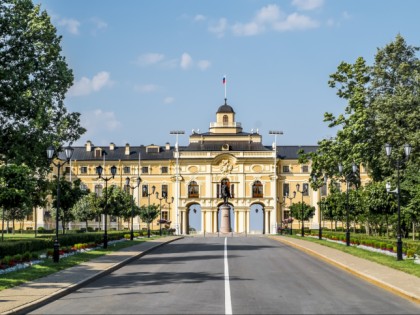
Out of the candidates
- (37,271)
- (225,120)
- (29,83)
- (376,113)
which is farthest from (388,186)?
(225,120)

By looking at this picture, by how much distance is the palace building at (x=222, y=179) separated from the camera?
118750 mm

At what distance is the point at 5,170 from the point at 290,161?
93.1 m

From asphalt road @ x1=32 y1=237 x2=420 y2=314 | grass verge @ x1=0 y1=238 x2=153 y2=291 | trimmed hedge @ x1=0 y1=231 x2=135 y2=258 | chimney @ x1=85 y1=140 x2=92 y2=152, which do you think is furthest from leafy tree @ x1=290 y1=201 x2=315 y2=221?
asphalt road @ x1=32 y1=237 x2=420 y2=314

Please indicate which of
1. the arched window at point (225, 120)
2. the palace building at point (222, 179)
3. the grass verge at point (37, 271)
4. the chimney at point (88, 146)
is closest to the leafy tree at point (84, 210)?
the palace building at point (222, 179)

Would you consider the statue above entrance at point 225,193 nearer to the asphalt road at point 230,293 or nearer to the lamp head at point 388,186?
the lamp head at point 388,186

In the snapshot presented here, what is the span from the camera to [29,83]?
4403cm

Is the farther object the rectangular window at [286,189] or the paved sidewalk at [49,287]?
the rectangular window at [286,189]

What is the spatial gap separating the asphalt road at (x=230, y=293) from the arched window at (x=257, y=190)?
89.0m

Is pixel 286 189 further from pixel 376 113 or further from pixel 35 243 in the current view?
pixel 35 243

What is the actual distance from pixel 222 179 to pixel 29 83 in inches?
3058

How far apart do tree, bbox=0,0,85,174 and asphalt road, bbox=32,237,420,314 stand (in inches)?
614

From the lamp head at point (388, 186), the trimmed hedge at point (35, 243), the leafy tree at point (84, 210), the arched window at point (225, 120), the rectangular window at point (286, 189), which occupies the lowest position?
the trimmed hedge at point (35, 243)

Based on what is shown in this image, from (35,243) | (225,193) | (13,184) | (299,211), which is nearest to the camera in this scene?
(13,184)

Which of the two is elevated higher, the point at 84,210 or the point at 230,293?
the point at 84,210
